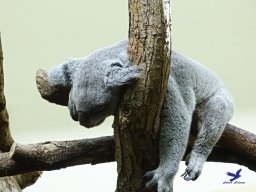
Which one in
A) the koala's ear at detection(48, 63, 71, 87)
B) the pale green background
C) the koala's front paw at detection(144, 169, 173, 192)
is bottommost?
the pale green background

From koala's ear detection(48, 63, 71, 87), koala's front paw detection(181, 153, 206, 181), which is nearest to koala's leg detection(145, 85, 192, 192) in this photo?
koala's front paw detection(181, 153, 206, 181)

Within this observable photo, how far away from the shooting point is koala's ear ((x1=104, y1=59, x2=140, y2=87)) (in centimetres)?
159

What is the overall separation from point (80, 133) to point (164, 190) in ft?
7.62

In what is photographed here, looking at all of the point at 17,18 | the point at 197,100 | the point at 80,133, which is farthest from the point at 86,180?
the point at 197,100

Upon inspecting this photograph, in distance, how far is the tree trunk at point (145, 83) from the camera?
1.55m

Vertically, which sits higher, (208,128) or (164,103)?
(164,103)

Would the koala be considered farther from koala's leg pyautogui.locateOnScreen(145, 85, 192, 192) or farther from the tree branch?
the tree branch

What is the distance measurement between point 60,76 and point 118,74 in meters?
0.32

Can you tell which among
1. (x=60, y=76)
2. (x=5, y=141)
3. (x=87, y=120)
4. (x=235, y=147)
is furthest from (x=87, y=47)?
(x=87, y=120)

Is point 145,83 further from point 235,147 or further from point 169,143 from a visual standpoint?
point 235,147

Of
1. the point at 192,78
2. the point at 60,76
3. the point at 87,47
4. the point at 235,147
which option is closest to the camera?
the point at 60,76

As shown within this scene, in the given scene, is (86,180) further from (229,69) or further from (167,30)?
(167,30)

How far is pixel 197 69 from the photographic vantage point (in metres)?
2.06

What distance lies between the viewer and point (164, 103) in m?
1.74
